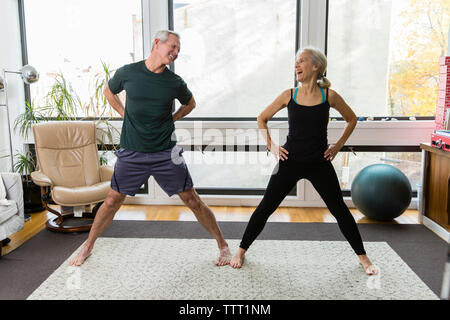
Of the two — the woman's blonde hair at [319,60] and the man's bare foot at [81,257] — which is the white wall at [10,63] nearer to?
the man's bare foot at [81,257]

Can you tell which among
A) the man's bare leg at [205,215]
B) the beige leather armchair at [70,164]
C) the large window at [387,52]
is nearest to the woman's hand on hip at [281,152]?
the man's bare leg at [205,215]

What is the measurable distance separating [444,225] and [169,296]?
93.2 inches

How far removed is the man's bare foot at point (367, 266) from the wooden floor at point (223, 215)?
111cm

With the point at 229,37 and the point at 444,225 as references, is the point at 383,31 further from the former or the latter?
the point at 444,225

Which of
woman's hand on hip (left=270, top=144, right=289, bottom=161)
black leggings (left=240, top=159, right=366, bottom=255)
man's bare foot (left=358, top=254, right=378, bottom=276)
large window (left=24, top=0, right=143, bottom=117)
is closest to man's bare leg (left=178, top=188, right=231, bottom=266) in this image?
black leggings (left=240, top=159, right=366, bottom=255)

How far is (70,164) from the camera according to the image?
12.3 ft

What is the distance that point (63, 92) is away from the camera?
4.05m

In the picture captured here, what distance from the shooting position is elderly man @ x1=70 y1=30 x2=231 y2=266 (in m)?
2.49

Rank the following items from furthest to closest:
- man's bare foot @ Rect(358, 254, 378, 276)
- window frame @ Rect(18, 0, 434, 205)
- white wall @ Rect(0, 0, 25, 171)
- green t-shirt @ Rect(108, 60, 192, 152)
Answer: white wall @ Rect(0, 0, 25, 171)
window frame @ Rect(18, 0, 434, 205)
man's bare foot @ Rect(358, 254, 378, 276)
green t-shirt @ Rect(108, 60, 192, 152)

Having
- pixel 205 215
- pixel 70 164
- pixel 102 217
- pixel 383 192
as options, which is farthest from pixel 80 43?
pixel 383 192

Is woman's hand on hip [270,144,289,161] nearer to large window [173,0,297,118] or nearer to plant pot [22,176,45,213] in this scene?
large window [173,0,297,118]

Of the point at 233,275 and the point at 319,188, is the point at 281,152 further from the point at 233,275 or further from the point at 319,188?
the point at 233,275

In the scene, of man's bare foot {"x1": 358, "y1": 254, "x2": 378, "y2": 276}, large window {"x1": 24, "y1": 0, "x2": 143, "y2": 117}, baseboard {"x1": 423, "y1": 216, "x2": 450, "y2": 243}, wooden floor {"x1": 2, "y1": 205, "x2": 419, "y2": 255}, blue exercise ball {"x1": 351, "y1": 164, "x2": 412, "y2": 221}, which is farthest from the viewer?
large window {"x1": 24, "y1": 0, "x2": 143, "y2": 117}

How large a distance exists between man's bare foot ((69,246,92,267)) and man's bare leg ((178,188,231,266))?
78 centimetres
